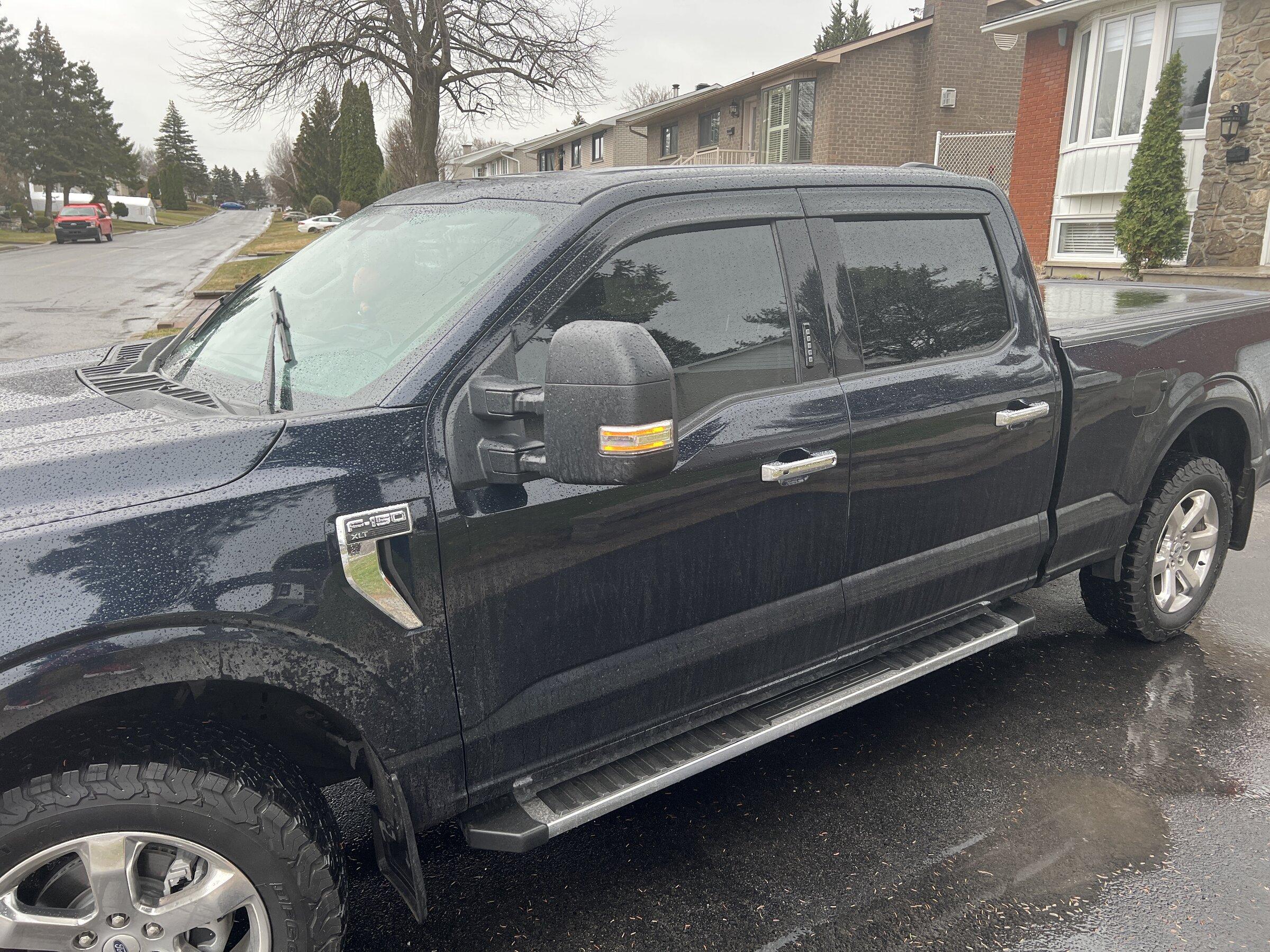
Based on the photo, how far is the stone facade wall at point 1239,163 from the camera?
14.2 m

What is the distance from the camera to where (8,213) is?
162 feet

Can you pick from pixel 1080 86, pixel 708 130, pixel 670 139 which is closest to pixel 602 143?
pixel 670 139

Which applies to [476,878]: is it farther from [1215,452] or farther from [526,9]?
[526,9]

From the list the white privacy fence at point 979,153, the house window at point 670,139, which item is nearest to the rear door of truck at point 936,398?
the white privacy fence at point 979,153

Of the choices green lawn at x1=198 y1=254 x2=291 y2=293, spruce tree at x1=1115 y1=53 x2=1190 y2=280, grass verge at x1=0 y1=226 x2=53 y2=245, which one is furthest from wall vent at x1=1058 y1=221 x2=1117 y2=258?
grass verge at x1=0 y1=226 x2=53 y2=245

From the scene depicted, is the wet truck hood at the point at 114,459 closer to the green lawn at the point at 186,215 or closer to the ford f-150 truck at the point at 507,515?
the ford f-150 truck at the point at 507,515

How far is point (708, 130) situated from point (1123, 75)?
62.3 feet

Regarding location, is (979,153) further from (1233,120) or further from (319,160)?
(319,160)

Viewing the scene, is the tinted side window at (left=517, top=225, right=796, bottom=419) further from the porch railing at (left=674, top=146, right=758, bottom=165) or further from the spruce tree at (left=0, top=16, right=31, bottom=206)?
the spruce tree at (left=0, top=16, right=31, bottom=206)

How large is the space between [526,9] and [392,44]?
9.65 ft

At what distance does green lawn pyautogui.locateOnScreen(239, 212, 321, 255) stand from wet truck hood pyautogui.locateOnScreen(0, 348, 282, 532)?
20.0m

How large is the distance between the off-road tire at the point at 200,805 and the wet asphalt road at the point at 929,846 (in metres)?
0.60

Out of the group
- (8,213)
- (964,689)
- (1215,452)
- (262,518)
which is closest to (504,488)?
(262,518)

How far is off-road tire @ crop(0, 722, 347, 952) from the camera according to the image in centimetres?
179
